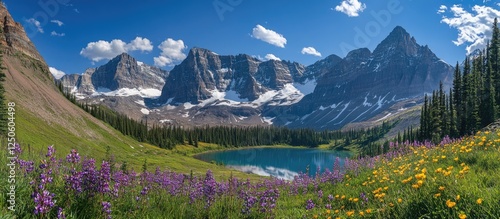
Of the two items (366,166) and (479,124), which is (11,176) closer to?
(366,166)

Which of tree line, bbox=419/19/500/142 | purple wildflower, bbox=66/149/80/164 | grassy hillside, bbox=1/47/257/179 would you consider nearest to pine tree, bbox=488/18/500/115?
tree line, bbox=419/19/500/142

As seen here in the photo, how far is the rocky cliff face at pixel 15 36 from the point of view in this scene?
16300 cm

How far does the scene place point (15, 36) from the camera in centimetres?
16912

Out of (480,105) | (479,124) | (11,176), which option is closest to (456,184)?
(11,176)

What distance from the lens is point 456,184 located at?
583cm

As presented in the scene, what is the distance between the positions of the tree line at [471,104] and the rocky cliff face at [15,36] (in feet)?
589

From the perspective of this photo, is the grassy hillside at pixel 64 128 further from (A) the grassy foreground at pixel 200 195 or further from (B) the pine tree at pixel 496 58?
(B) the pine tree at pixel 496 58

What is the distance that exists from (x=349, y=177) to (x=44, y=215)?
12.1m

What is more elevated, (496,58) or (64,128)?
(496,58)

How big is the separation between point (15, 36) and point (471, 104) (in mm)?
200016

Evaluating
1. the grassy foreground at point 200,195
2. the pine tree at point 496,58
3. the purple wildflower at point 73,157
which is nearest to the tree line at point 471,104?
the pine tree at point 496,58

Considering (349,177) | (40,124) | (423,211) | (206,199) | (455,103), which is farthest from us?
(455,103)

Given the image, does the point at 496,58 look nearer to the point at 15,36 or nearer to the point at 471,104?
the point at 471,104

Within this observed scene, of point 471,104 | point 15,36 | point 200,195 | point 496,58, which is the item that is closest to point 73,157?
point 200,195
